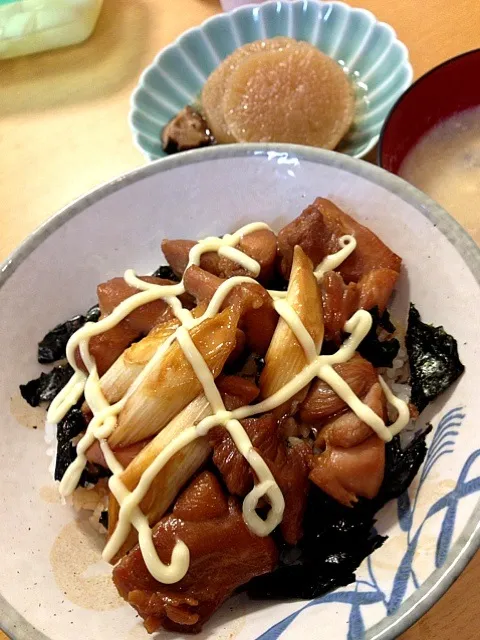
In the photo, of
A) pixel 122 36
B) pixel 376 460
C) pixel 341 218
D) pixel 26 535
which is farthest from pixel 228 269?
pixel 122 36

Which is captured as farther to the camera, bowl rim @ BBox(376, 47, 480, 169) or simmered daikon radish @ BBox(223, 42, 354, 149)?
simmered daikon radish @ BBox(223, 42, 354, 149)

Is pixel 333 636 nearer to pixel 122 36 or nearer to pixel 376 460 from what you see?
pixel 376 460

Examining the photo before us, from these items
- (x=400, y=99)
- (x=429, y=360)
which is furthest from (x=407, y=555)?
(x=400, y=99)

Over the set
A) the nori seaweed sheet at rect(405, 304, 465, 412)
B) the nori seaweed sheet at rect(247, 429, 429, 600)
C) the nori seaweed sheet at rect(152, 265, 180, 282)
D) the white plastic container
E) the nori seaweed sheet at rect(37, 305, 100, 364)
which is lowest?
the nori seaweed sheet at rect(247, 429, 429, 600)

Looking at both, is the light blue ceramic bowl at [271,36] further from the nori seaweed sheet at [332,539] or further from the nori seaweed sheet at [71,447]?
the nori seaweed sheet at [332,539]

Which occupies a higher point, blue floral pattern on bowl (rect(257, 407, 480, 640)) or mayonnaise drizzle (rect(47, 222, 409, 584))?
mayonnaise drizzle (rect(47, 222, 409, 584))

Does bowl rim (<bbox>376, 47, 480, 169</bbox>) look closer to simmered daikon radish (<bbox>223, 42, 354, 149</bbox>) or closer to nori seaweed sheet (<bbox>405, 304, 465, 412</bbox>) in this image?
simmered daikon radish (<bbox>223, 42, 354, 149</bbox>)

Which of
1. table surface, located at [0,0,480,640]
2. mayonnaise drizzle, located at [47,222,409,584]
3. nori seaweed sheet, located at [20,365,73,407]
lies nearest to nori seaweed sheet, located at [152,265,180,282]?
mayonnaise drizzle, located at [47,222,409,584]
